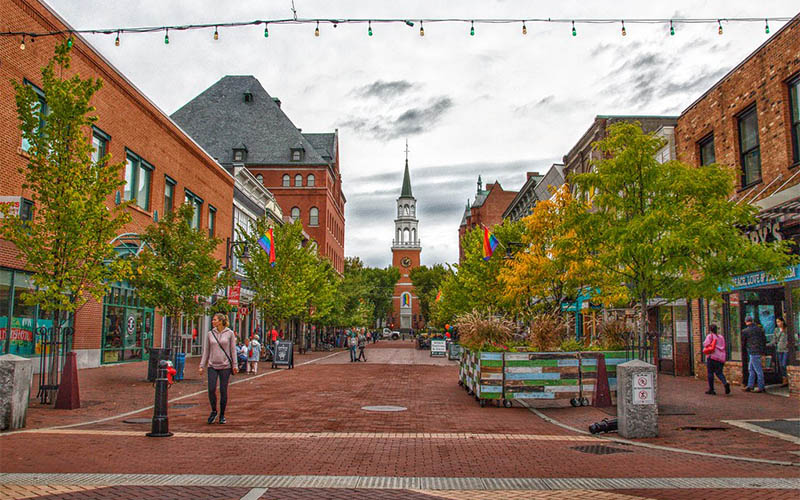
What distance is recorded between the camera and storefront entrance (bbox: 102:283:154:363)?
952 inches

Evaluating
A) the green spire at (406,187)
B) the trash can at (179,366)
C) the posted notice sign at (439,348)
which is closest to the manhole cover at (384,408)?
the trash can at (179,366)

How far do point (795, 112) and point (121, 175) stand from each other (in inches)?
847

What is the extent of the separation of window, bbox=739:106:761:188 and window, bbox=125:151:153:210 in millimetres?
20655

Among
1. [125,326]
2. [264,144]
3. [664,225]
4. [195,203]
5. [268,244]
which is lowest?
[125,326]

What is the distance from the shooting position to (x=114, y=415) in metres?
11.7

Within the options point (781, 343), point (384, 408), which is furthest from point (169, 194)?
point (781, 343)

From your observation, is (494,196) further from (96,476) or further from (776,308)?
(96,476)

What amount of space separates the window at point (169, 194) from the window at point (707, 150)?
828 inches

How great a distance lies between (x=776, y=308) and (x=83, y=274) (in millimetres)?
16037

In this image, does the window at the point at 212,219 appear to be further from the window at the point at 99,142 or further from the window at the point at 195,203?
the window at the point at 99,142

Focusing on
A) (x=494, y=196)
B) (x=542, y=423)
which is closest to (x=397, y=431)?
(x=542, y=423)

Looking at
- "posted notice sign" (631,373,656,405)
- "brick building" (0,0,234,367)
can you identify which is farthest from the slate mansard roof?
"posted notice sign" (631,373,656,405)

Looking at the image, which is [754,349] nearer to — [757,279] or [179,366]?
[757,279]

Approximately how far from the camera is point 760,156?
54.4 feet
